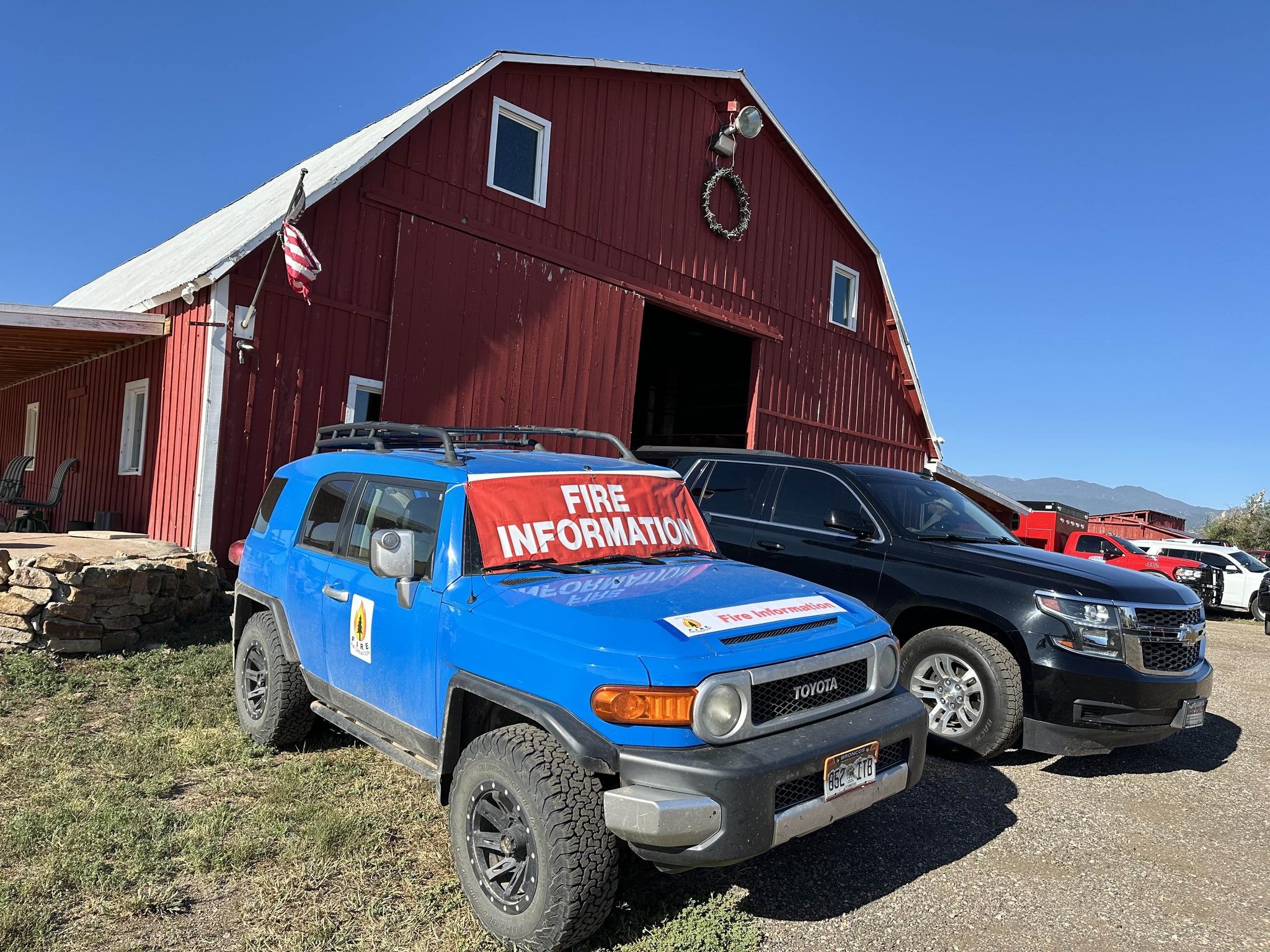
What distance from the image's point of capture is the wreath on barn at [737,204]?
529 inches

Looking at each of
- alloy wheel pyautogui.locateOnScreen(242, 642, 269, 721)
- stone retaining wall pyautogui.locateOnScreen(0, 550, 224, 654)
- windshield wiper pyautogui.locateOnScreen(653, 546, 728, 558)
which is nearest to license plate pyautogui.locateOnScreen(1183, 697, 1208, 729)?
windshield wiper pyautogui.locateOnScreen(653, 546, 728, 558)

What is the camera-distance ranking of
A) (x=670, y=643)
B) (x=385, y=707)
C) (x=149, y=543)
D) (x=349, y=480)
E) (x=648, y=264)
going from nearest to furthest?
(x=670, y=643) < (x=385, y=707) < (x=349, y=480) < (x=149, y=543) < (x=648, y=264)

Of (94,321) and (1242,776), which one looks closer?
(1242,776)

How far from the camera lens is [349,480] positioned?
4488mm

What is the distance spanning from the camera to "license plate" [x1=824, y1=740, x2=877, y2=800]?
3.01 m

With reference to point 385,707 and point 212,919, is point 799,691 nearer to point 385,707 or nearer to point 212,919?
point 385,707

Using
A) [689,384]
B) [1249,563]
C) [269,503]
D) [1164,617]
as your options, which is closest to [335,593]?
[269,503]

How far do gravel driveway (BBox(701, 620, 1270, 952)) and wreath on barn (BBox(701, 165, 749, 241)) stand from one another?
10.2 m

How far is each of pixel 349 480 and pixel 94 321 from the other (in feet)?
21.7

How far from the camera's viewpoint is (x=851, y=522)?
19.2 feet

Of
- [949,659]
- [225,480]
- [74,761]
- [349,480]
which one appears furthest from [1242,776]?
[225,480]

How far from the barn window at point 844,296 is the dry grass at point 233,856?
1366 centimetres

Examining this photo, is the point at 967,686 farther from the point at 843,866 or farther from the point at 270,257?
the point at 270,257

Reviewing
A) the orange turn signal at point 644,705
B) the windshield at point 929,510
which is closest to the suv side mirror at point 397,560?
the orange turn signal at point 644,705
